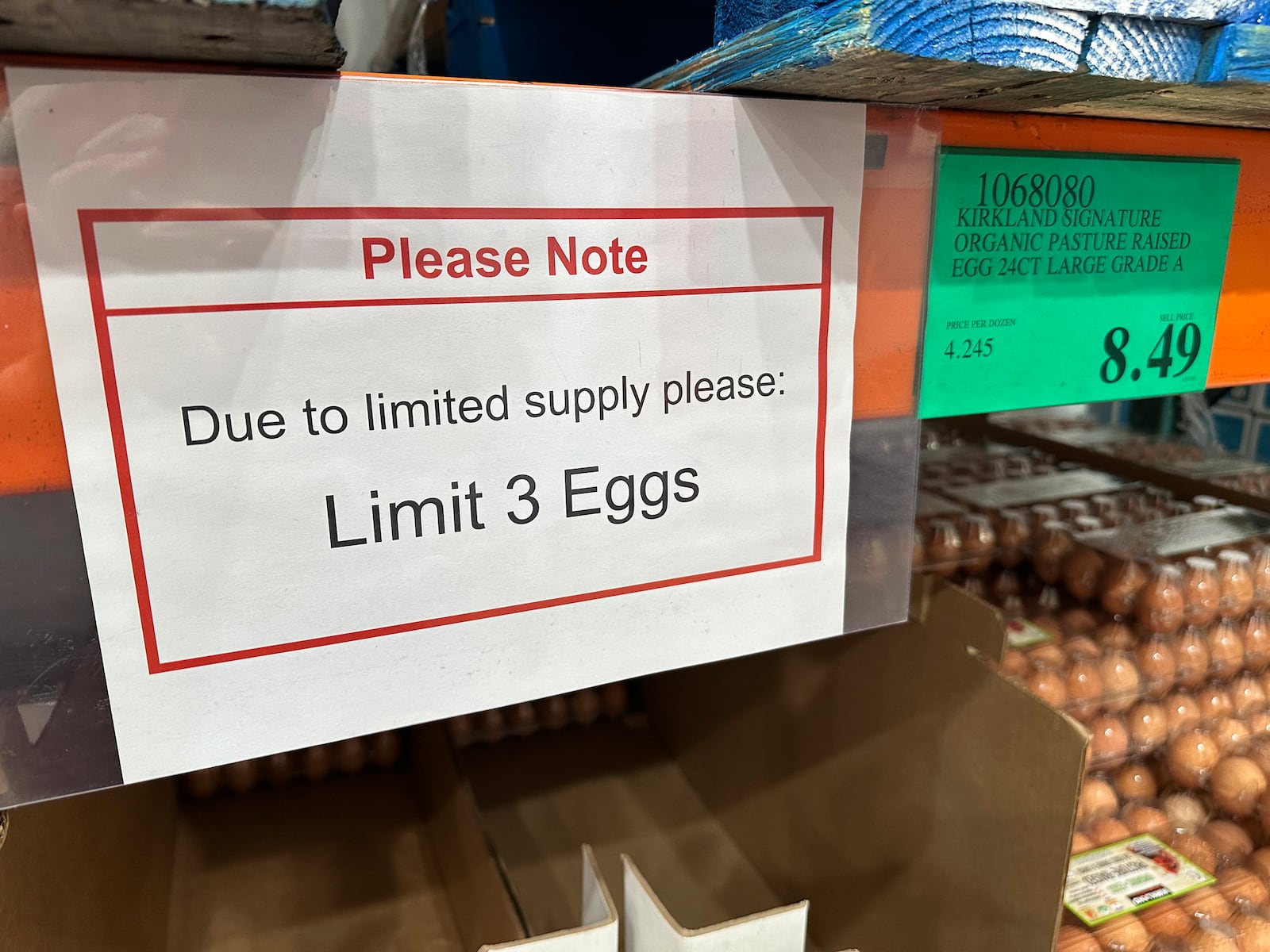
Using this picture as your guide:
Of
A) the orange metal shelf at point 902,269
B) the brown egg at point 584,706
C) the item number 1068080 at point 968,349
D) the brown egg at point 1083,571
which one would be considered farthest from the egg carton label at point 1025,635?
the brown egg at point 584,706

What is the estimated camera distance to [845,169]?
646 millimetres

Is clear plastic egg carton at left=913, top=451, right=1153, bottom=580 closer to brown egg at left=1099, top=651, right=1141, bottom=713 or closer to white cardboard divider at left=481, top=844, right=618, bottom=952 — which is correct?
brown egg at left=1099, top=651, right=1141, bottom=713

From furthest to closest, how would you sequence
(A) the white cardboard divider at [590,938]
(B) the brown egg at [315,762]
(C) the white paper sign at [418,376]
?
(B) the brown egg at [315,762]
(A) the white cardboard divider at [590,938]
(C) the white paper sign at [418,376]

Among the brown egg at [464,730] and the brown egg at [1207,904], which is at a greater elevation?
the brown egg at [1207,904]

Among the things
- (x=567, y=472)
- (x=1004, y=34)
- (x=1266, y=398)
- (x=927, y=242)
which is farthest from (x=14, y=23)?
(x=1266, y=398)

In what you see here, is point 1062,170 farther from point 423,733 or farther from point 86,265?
point 423,733

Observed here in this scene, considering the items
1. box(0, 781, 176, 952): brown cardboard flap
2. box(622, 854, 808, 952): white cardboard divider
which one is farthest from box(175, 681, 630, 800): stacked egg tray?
box(622, 854, 808, 952): white cardboard divider

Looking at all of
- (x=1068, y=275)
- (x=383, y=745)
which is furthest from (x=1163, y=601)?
(x=383, y=745)

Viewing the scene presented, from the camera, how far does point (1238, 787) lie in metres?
1.16

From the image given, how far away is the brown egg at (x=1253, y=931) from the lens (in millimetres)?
971

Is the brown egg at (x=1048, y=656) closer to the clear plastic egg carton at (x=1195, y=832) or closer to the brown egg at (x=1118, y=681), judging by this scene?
the brown egg at (x=1118, y=681)

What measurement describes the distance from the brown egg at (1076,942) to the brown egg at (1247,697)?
20.2 inches

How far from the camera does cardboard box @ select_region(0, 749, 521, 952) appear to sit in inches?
30.6

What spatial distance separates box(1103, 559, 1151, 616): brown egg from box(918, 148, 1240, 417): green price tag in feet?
1.67
